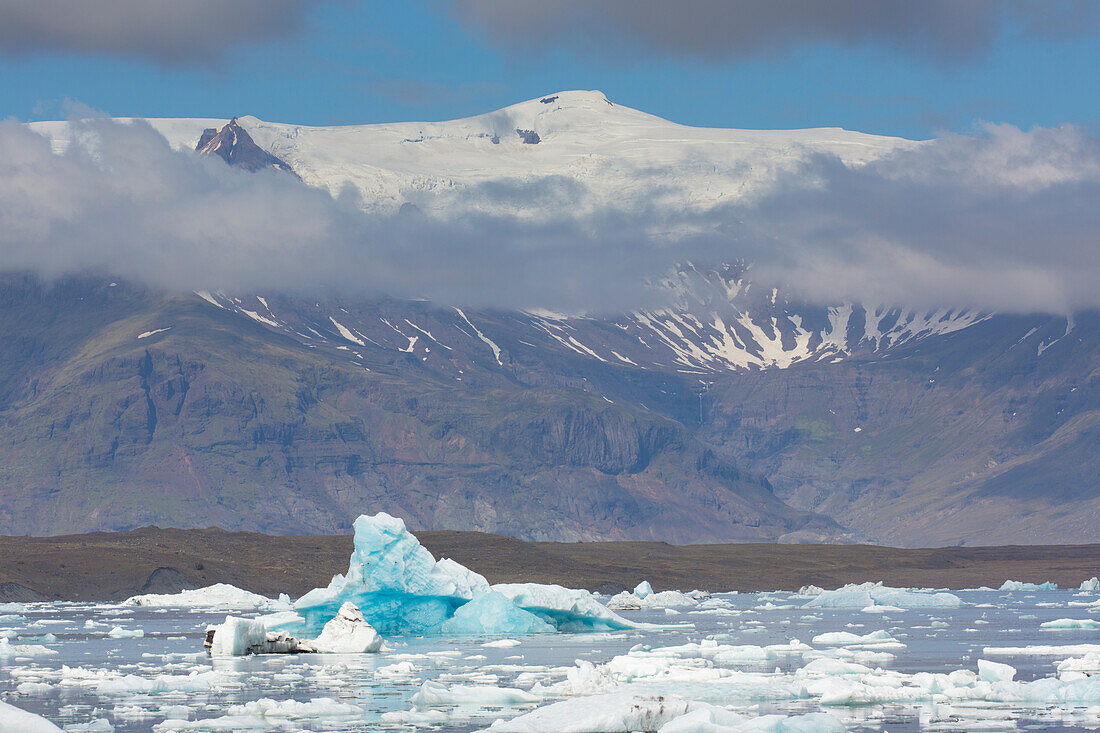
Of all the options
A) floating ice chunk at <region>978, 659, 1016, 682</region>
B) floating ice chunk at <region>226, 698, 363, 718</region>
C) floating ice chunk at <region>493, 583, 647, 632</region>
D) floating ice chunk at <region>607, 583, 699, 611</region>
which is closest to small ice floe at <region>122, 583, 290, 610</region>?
floating ice chunk at <region>607, 583, 699, 611</region>

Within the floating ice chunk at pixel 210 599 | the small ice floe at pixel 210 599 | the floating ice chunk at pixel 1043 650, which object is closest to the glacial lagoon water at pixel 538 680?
the floating ice chunk at pixel 1043 650

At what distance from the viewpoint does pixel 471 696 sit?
130 feet

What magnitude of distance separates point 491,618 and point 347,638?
1482 centimetres

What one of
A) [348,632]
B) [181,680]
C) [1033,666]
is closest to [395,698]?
[181,680]

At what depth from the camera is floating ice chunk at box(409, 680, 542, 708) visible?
38.9 m

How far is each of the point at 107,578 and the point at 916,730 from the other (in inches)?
4727

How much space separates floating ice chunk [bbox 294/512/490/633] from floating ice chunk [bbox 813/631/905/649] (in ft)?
56.0

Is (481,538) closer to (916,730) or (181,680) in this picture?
(181,680)

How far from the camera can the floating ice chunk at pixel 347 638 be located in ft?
191

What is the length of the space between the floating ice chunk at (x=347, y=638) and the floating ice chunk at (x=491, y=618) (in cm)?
1329

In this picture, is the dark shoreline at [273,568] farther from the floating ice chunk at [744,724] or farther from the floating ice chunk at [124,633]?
the floating ice chunk at [744,724]

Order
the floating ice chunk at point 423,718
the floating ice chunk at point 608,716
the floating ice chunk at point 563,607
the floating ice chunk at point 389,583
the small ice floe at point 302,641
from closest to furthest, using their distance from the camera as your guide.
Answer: the floating ice chunk at point 608,716 → the floating ice chunk at point 423,718 → the small ice floe at point 302,641 → the floating ice chunk at point 389,583 → the floating ice chunk at point 563,607

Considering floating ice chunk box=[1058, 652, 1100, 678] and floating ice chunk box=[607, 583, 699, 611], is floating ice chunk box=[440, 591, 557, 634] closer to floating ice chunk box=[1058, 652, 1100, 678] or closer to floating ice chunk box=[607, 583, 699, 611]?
floating ice chunk box=[1058, 652, 1100, 678]

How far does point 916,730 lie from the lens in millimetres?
33594
